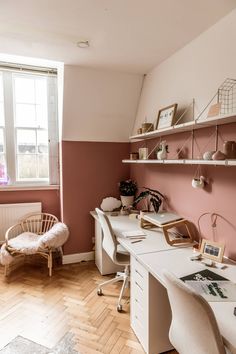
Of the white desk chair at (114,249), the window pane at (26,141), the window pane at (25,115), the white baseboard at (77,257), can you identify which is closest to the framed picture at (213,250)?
the white desk chair at (114,249)

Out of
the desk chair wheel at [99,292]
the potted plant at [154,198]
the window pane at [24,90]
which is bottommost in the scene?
the desk chair wheel at [99,292]

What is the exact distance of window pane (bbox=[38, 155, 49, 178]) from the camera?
3580mm

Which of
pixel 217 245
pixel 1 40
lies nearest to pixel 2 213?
pixel 1 40

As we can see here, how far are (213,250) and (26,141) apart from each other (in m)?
2.89

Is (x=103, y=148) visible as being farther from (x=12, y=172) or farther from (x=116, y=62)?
(x=12, y=172)

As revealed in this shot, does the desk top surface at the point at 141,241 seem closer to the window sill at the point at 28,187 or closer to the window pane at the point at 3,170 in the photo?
the window sill at the point at 28,187

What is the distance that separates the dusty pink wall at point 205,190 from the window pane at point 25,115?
187cm

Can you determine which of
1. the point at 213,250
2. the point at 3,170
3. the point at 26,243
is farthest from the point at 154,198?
the point at 3,170

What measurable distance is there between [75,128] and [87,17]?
4.88 feet

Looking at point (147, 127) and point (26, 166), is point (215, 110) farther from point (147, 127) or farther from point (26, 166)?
point (26, 166)

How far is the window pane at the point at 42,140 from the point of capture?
140 inches

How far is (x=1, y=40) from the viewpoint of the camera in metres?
2.25

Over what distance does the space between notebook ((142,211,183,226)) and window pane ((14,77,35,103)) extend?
2397mm

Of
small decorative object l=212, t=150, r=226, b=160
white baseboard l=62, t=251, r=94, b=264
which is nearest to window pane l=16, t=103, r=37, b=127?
white baseboard l=62, t=251, r=94, b=264
